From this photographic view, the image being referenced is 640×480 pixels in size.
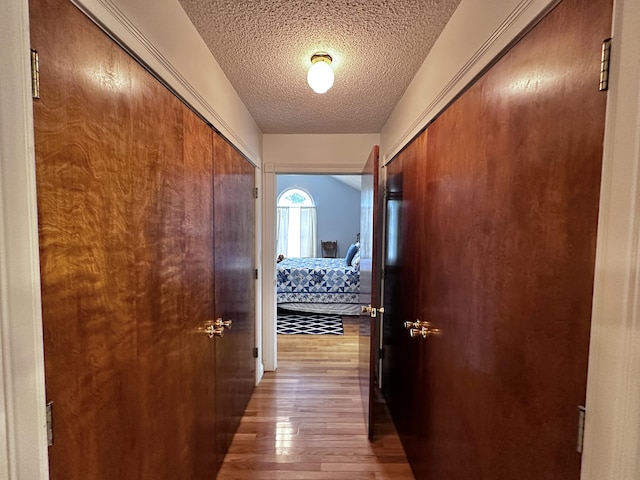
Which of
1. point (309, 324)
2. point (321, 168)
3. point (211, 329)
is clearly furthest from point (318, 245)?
point (211, 329)

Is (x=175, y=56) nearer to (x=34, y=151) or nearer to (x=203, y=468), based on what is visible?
(x=34, y=151)

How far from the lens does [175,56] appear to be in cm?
124

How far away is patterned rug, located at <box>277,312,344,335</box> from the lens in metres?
4.24

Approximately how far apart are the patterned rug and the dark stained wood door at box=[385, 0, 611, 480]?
109 inches

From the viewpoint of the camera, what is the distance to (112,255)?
88 centimetres

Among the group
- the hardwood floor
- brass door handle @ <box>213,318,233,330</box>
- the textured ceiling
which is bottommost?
the hardwood floor

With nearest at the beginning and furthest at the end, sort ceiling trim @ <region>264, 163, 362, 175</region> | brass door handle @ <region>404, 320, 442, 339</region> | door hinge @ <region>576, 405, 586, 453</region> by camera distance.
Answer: door hinge @ <region>576, 405, 586, 453</region> → brass door handle @ <region>404, 320, 442, 339</region> → ceiling trim @ <region>264, 163, 362, 175</region>

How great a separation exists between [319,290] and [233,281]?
2983 millimetres

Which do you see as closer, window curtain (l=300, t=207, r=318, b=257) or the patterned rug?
the patterned rug

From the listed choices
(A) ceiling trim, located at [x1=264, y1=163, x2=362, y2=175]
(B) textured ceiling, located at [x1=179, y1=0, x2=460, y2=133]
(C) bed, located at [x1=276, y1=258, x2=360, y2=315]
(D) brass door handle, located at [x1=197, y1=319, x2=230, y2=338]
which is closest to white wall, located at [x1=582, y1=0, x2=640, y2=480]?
(B) textured ceiling, located at [x1=179, y1=0, x2=460, y2=133]

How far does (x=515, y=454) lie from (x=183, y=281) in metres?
1.30

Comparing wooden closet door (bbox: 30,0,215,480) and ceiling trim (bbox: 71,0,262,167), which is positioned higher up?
ceiling trim (bbox: 71,0,262,167)

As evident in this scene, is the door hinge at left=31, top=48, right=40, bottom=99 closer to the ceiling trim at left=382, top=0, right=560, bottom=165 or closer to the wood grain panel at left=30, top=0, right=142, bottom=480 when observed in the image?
the wood grain panel at left=30, top=0, right=142, bottom=480

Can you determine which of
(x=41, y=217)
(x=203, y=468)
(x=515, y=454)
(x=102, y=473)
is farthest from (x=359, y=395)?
(x=41, y=217)
